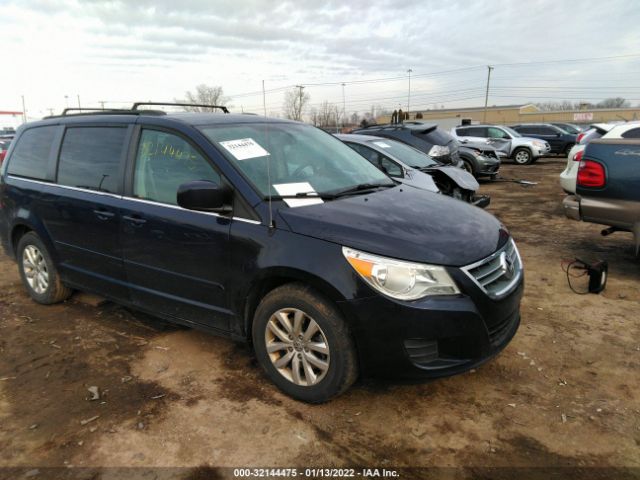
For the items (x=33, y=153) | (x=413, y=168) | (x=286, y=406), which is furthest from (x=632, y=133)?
(x=33, y=153)

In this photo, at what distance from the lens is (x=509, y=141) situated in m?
19.7

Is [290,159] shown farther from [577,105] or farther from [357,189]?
[577,105]

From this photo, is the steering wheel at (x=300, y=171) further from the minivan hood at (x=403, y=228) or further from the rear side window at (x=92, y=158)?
the rear side window at (x=92, y=158)

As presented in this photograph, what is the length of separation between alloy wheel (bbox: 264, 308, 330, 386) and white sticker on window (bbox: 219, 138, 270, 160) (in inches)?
43.7

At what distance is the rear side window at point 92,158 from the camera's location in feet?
12.3

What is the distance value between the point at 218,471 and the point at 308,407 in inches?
27.5

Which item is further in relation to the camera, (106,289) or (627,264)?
(627,264)

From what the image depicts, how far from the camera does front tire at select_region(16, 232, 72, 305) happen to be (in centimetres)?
450

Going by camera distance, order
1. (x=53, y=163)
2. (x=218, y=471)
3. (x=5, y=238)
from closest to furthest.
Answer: (x=218, y=471) → (x=53, y=163) → (x=5, y=238)

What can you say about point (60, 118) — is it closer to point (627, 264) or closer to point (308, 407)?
point (308, 407)

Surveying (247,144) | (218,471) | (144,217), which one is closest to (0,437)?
(218,471)

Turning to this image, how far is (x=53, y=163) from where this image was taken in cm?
432

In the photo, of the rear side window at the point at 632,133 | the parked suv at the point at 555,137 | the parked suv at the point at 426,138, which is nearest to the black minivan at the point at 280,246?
the rear side window at the point at 632,133

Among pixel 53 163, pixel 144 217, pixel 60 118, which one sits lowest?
pixel 144 217
